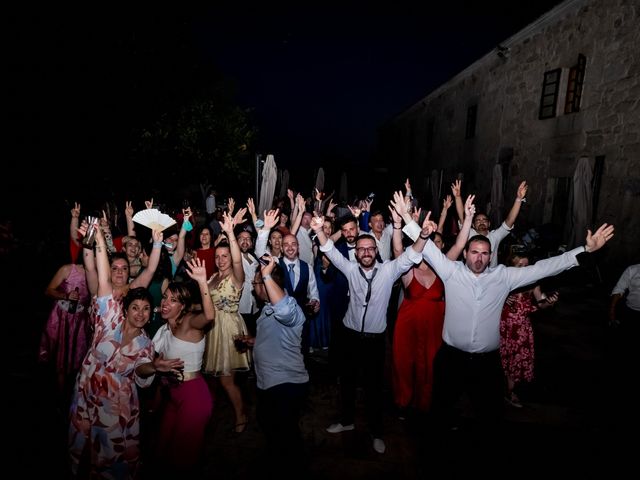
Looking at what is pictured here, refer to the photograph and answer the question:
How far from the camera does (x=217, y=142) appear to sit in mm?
19406

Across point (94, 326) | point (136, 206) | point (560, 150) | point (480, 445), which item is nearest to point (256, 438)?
point (94, 326)

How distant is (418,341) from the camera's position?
4.19 m

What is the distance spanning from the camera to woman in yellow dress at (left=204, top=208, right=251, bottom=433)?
3764mm

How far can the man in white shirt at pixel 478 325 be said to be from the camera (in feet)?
11.2

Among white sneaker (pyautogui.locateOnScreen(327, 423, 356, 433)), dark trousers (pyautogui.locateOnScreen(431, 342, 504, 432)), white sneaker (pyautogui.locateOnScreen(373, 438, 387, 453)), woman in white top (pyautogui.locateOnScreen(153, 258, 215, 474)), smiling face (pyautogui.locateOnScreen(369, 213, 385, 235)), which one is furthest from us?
smiling face (pyautogui.locateOnScreen(369, 213, 385, 235))

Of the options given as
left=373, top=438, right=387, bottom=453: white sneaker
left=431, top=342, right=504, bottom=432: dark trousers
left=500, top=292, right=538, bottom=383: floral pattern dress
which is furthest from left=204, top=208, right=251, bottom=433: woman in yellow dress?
left=500, top=292, right=538, bottom=383: floral pattern dress

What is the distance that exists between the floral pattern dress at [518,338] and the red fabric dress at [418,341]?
0.86 meters

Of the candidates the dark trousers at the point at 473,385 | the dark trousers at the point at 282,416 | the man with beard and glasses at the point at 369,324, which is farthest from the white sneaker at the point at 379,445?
the dark trousers at the point at 282,416

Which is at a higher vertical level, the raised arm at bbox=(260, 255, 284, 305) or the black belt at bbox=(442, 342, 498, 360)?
the raised arm at bbox=(260, 255, 284, 305)

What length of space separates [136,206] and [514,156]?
42.6ft

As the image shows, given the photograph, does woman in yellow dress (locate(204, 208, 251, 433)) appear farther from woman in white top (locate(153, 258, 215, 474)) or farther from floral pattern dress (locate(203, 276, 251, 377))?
woman in white top (locate(153, 258, 215, 474))

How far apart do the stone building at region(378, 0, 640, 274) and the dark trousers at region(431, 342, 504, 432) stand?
6837mm

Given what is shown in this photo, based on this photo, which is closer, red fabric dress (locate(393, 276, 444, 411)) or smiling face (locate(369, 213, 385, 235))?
red fabric dress (locate(393, 276, 444, 411))

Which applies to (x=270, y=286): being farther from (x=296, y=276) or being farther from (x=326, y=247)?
(x=296, y=276)
